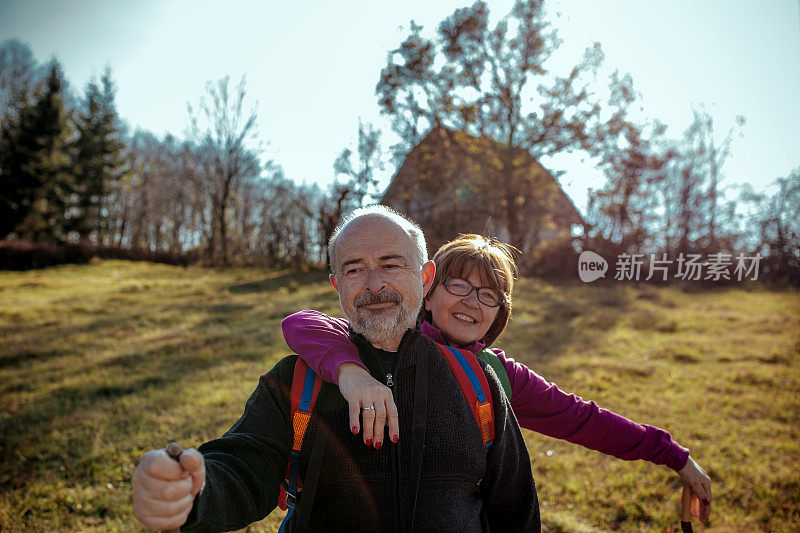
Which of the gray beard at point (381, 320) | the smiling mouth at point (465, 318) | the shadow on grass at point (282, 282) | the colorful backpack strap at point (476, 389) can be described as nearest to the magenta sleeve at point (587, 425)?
the smiling mouth at point (465, 318)

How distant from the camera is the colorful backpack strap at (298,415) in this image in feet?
5.06

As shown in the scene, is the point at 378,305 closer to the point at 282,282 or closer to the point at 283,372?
the point at 283,372

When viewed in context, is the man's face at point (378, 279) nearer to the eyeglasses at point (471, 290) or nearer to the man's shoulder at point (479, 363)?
the man's shoulder at point (479, 363)

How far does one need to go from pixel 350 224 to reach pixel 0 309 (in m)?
13.2

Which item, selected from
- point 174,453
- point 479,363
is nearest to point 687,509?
point 479,363

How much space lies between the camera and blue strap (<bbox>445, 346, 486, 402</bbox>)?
172 cm

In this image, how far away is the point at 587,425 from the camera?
214cm

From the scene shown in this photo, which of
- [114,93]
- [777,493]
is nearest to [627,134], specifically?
[777,493]

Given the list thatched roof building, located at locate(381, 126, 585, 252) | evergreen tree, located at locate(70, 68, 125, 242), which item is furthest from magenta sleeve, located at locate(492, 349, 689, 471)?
evergreen tree, located at locate(70, 68, 125, 242)

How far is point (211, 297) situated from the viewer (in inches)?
522

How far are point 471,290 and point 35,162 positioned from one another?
28894mm

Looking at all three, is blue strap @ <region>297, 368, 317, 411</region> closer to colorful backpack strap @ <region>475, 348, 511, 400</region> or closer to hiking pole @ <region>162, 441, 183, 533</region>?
hiking pole @ <region>162, 441, 183, 533</region>

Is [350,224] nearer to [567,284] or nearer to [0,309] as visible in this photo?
[567,284]

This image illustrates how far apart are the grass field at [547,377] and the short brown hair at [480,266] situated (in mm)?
1995
